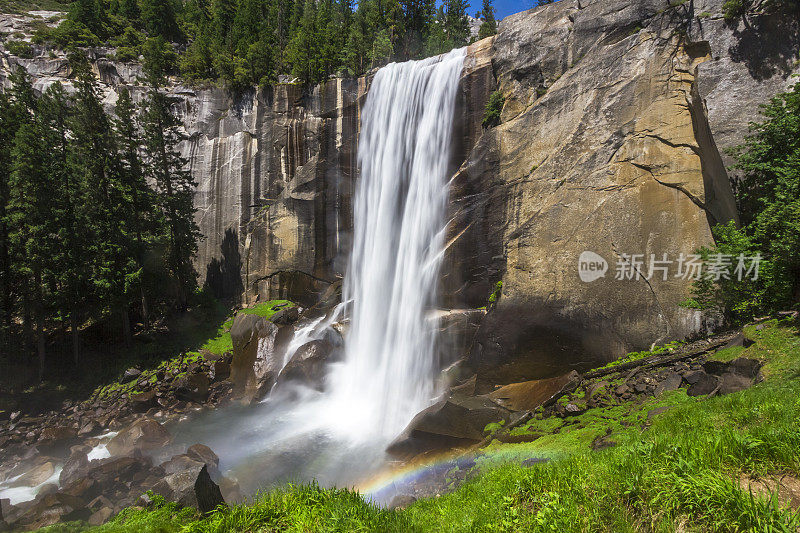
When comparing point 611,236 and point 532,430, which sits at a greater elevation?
point 611,236

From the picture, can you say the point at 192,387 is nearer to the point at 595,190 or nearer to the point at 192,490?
the point at 192,490

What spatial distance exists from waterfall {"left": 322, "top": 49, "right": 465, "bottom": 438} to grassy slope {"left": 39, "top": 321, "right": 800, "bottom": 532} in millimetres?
8984

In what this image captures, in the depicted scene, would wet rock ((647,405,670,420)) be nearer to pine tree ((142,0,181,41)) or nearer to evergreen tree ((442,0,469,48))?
evergreen tree ((442,0,469,48))

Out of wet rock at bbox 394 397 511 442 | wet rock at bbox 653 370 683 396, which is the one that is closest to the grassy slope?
wet rock at bbox 653 370 683 396

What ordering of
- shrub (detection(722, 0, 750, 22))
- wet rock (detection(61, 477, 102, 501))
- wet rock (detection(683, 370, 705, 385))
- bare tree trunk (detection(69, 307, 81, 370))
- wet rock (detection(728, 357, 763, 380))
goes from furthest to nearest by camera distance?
1. bare tree trunk (detection(69, 307, 81, 370))
2. shrub (detection(722, 0, 750, 22))
3. wet rock (detection(61, 477, 102, 501))
4. wet rock (detection(683, 370, 705, 385))
5. wet rock (detection(728, 357, 763, 380))

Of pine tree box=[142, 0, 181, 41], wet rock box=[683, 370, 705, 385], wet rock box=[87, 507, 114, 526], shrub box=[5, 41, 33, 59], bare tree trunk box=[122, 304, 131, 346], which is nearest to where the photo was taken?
wet rock box=[683, 370, 705, 385]

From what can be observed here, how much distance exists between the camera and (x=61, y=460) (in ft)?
43.6

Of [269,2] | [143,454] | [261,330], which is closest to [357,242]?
[261,330]

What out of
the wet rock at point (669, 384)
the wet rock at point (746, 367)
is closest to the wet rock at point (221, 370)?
the wet rock at point (669, 384)

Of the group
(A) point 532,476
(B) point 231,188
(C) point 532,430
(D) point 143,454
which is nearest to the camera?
(A) point 532,476

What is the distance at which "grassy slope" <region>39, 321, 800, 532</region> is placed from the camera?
3088 mm

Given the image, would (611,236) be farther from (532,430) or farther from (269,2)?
(269,2)

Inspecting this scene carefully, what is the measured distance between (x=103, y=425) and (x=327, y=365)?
9974mm

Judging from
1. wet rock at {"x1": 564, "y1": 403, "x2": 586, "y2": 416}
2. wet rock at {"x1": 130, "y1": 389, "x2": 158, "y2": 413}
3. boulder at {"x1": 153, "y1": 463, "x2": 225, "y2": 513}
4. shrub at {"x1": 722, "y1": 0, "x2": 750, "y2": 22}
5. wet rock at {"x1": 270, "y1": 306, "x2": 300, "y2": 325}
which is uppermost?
shrub at {"x1": 722, "y1": 0, "x2": 750, "y2": 22}
